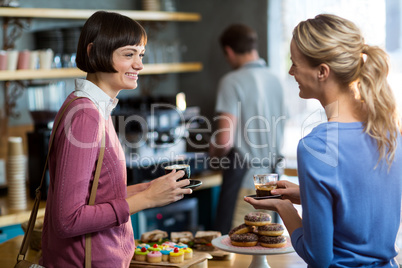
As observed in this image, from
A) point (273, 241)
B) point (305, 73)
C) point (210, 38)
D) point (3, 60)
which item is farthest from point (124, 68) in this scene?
point (210, 38)

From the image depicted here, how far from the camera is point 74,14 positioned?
3965 mm

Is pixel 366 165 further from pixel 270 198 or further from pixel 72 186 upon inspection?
pixel 72 186

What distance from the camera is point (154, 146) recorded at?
408 cm

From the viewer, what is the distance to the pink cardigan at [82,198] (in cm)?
146

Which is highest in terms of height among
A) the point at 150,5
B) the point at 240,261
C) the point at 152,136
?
the point at 150,5

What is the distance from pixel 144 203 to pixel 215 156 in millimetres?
2372

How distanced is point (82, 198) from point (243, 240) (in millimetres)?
779

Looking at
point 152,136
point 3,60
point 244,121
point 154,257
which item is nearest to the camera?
point 154,257

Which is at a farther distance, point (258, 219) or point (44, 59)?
point (44, 59)

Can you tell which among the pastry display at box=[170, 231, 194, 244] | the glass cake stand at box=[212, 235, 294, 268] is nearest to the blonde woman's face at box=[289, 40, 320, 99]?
the glass cake stand at box=[212, 235, 294, 268]

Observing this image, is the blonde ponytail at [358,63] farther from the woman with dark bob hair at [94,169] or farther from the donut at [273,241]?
the donut at [273,241]

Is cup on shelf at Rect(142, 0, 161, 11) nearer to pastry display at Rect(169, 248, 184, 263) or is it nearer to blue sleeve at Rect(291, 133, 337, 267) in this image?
pastry display at Rect(169, 248, 184, 263)

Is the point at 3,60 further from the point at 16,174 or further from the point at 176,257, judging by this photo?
the point at 176,257

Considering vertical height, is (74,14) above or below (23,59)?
above
